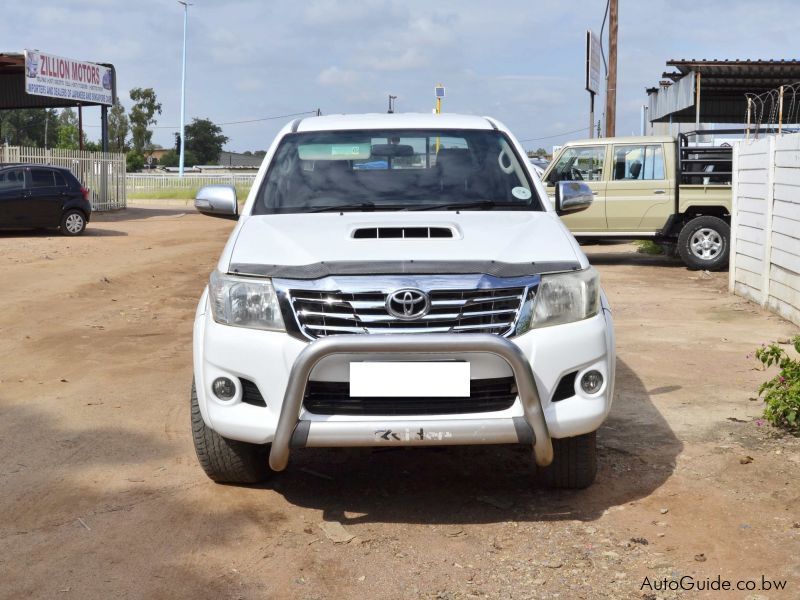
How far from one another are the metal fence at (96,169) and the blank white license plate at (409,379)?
83.2 feet

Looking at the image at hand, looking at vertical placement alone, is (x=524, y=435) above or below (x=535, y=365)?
below

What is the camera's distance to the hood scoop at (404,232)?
4.46 m

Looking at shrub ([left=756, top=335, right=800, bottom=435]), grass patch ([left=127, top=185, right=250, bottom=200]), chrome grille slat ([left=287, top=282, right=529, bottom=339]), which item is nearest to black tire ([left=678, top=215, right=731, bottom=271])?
shrub ([left=756, top=335, right=800, bottom=435])

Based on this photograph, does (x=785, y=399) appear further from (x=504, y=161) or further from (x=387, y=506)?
(x=387, y=506)

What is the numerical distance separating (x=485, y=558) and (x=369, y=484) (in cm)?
109

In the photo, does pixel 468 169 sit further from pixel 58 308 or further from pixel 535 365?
pixel 58 308

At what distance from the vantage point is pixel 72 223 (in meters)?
22.3

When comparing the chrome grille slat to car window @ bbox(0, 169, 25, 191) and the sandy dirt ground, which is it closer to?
the sandy dirt ground

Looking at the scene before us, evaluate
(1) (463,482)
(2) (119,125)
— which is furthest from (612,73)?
(2) (119,125)

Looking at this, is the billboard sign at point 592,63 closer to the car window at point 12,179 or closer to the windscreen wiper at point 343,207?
the car window at point 12,179

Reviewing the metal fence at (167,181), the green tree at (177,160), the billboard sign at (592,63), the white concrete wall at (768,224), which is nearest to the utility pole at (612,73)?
the billboard sign at (592,63)

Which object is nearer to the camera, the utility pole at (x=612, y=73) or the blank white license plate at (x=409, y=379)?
the blank white license plate at (x=409, y=379)

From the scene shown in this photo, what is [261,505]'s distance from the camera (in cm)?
456

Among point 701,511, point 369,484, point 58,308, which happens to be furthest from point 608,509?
point 58,308
